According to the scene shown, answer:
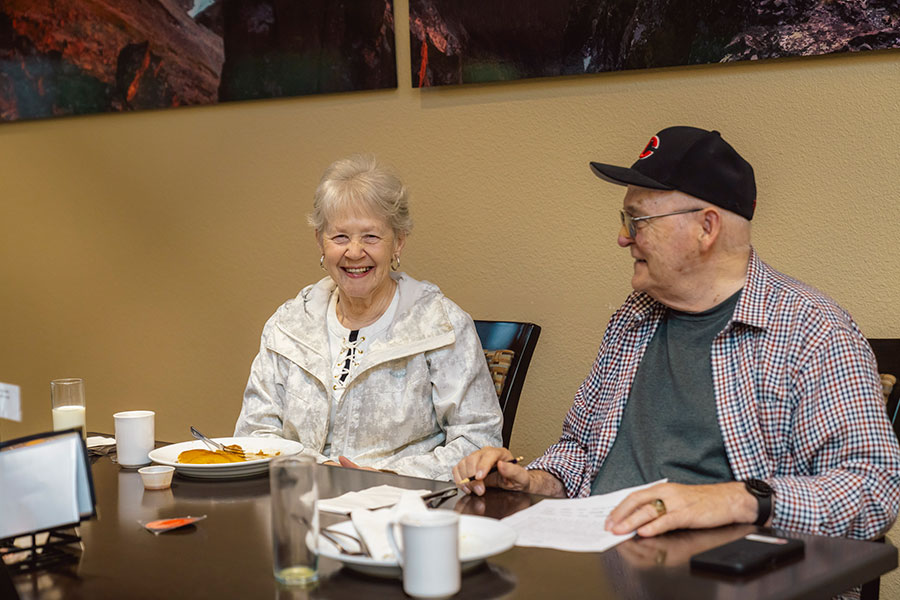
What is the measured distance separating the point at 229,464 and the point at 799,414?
0.99 m

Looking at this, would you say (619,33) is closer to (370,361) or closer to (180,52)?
(370,361)

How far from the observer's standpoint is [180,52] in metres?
3.40

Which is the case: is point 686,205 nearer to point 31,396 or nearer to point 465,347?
point 465,347

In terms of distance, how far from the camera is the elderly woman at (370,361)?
218cm

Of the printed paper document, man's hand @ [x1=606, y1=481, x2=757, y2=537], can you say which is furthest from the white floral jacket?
man's hand @ [x1=606, y1=481, x2=757, y2=537]

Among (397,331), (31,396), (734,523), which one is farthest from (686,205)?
(31,396)

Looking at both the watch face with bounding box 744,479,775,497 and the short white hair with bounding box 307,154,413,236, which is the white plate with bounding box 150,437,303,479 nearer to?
the short white hair with bounding box 307,154,413,236

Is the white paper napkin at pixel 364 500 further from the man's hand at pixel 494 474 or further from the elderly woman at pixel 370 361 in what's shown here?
the elderly woman at pixel 370 361

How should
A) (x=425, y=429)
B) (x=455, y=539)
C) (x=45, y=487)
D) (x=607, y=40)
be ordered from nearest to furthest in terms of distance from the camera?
(x=455, y=539) < (x=45, y=487) < (x=425, y=429) < (x=607, y=40)

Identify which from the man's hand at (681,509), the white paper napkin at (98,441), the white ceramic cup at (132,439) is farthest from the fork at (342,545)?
the white paper napkin at (98,441)

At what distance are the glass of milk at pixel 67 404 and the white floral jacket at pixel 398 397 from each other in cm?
43

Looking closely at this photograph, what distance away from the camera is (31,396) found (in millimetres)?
4016

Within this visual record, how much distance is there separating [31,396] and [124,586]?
3139 mm

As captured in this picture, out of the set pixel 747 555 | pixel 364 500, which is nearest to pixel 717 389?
pixel 747 555
